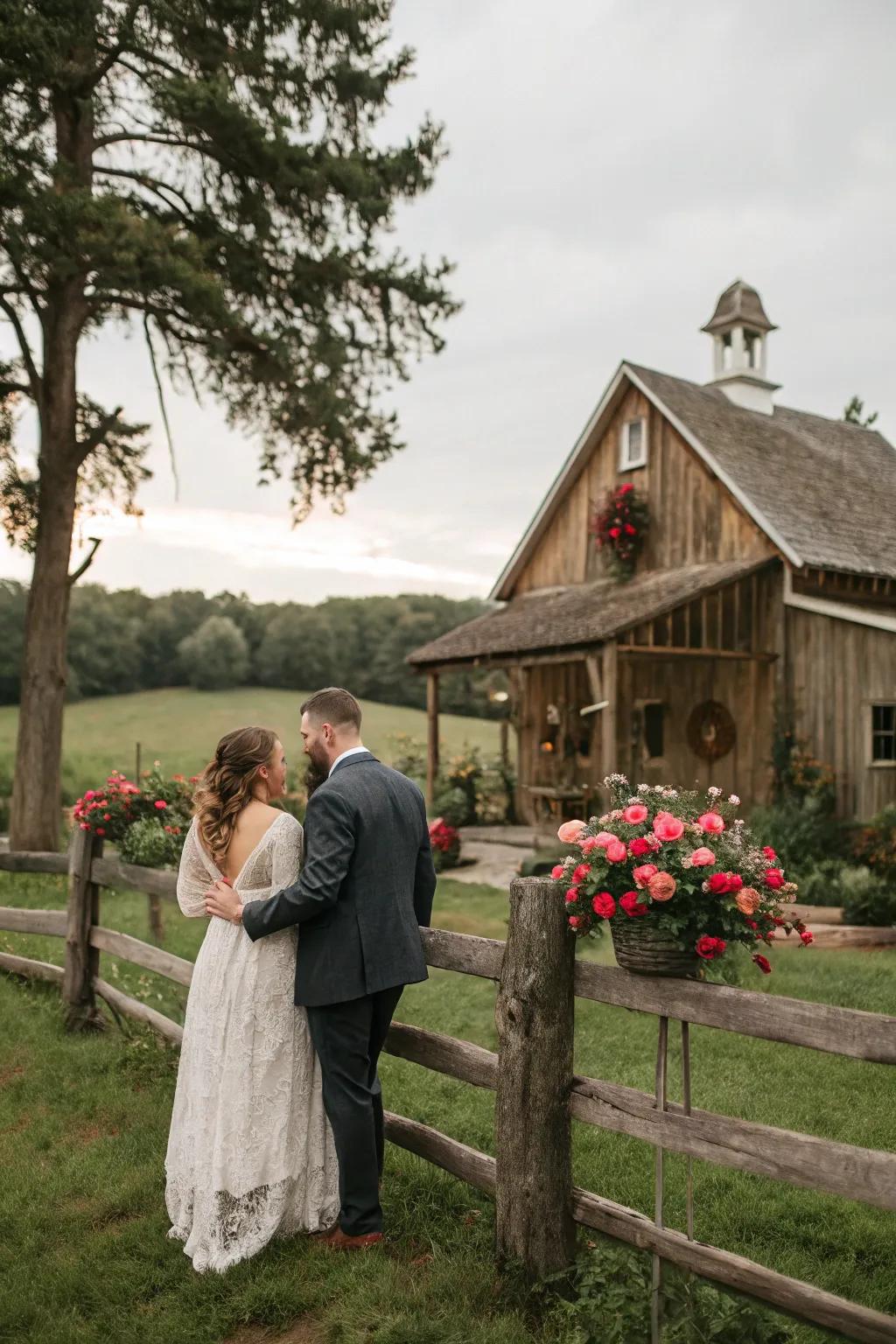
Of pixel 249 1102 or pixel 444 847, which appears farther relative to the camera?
pixel 444 847

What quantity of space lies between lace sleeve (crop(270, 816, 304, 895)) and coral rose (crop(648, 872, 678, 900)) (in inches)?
58.4

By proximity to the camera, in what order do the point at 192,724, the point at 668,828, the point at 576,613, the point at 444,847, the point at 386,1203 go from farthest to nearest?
the point at 192,724
the point at 576,613
the point at 444,847
the point at 386,1203
the point at 668,828

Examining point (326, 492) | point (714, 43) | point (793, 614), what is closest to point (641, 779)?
point (793, 614)

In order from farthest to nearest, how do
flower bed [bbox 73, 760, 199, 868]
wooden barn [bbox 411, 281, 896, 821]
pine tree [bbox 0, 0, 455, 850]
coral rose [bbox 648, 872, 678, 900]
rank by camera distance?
wooden barn [bbox 411, 281, 896, 821], pine tree [bbox 0, 0, 455, 850], flower bed [bbox 73, 760, 199, 868], coral rose [bbox 648, 872, 678, 900]

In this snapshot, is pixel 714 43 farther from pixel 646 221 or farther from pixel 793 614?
pixel 793 614

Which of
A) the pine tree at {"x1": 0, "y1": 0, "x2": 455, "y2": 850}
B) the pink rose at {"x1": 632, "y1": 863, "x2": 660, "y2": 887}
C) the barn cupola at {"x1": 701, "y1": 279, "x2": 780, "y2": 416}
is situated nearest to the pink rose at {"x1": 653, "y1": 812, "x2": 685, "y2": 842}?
the pink rose at {"x1": 632, "y1": 863, "x2": 660, "y2": 887}

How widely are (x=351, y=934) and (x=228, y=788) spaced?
2.59 ft

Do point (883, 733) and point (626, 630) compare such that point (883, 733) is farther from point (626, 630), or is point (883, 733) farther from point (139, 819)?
point (139, 819)

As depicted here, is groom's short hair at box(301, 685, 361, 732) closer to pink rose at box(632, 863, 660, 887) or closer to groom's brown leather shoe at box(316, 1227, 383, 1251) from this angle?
pink rose at box(632, 863, 660, 887)

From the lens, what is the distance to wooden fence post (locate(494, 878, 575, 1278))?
3.76m

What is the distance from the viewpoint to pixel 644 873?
340 centimetres

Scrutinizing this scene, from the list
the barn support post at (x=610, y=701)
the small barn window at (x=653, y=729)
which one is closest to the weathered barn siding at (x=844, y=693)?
the small barn window at (x=653, y=729)

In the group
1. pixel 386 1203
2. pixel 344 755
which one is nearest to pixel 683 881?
pixel 344 755

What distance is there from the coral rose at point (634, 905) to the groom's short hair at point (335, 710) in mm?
1354
